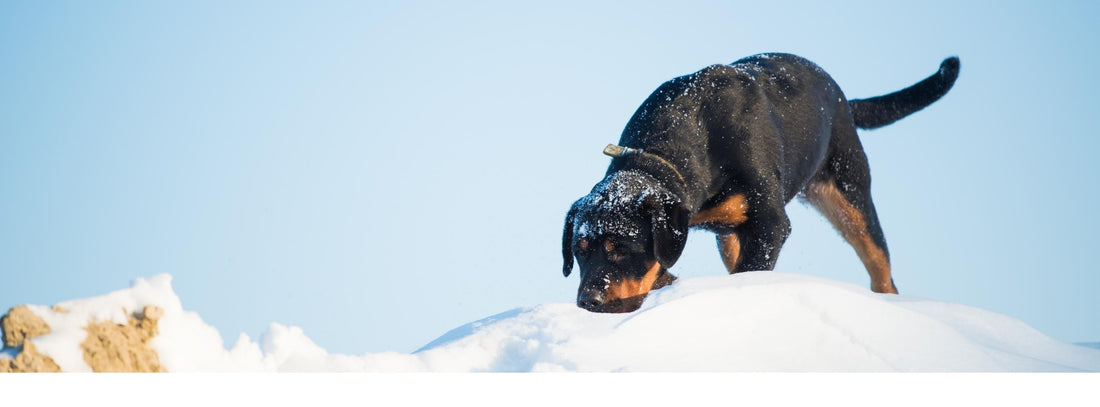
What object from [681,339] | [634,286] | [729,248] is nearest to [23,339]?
[681,339]

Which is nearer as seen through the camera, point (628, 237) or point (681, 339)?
point (681, 339)

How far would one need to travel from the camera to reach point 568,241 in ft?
15.5

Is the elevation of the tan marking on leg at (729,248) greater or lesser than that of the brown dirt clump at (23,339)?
lesser

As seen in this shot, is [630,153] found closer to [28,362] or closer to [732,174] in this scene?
[732,174]

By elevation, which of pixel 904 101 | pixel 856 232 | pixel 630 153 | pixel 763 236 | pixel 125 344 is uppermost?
pixel 904 101

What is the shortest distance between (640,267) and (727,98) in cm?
150

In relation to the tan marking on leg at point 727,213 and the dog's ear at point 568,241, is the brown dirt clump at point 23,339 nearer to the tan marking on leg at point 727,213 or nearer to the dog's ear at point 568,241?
the dog's ear at point 568,241

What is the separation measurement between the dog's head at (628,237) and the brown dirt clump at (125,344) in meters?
2.25

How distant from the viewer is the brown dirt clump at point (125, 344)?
2088 mm

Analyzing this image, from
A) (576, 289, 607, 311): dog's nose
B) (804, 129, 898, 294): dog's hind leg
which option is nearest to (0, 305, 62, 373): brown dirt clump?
(576, 289, 607, 311): dog's nose

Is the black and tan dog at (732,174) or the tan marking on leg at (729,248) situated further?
the tan marking on leg at (729,248)

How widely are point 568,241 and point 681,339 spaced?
71.5 inches

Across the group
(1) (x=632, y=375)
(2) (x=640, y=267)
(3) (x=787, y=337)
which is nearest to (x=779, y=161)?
(2) (x=640, y=267)

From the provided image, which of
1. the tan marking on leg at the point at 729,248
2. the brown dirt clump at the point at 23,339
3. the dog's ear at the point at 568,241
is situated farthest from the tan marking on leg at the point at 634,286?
the brown dirt clump at the point at 23,339
